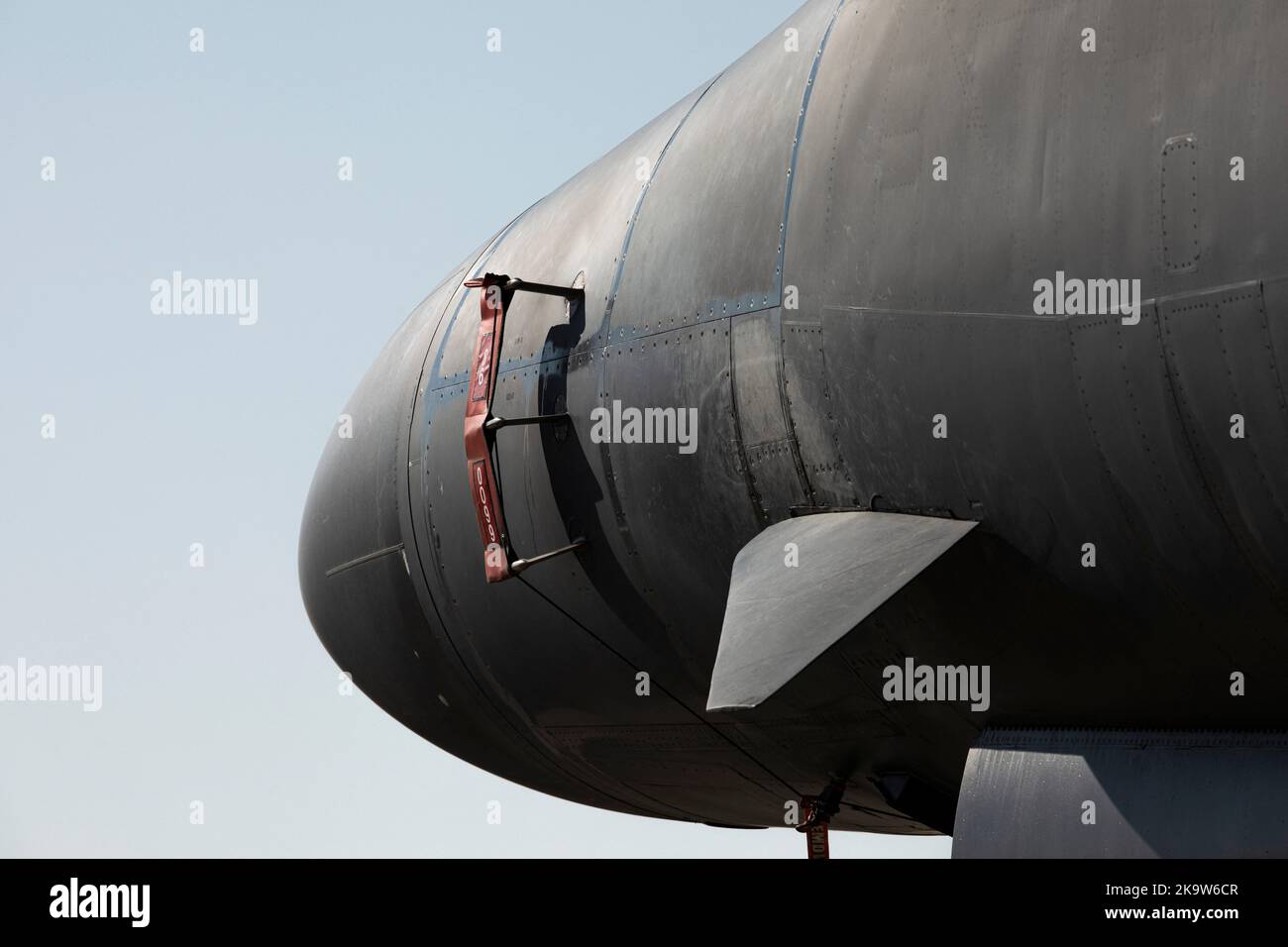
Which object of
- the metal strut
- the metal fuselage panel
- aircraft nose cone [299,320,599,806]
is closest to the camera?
the metal fuselage panel

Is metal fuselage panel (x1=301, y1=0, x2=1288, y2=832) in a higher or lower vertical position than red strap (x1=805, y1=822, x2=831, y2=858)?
higher

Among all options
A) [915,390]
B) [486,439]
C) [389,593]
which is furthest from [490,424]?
[915,390]

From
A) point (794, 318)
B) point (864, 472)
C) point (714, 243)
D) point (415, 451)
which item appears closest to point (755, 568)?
point (864, 472)

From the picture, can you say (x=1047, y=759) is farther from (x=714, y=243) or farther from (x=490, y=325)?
(x=490, y=325)

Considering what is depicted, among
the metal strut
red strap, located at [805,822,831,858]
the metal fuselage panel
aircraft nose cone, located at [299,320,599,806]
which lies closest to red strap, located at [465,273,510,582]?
the metal strut

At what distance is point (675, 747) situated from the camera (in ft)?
30.2

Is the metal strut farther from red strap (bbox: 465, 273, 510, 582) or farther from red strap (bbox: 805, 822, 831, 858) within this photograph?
red strap (bbox: 805, 822, 831, 858)

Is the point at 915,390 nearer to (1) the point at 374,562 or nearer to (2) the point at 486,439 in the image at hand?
(2) the point at 486,439

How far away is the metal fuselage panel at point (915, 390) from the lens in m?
5.72

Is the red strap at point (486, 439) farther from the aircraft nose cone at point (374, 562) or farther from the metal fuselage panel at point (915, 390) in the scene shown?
the aircraft nose cone at point (374, 562)

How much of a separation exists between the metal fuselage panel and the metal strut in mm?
116

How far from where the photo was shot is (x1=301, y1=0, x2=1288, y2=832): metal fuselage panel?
18.8ft

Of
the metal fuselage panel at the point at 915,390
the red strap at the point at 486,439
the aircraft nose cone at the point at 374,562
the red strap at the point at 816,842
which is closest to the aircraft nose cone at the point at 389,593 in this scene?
the aircraft nose cone at the point at 374,562

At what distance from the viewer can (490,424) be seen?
8547 mm
